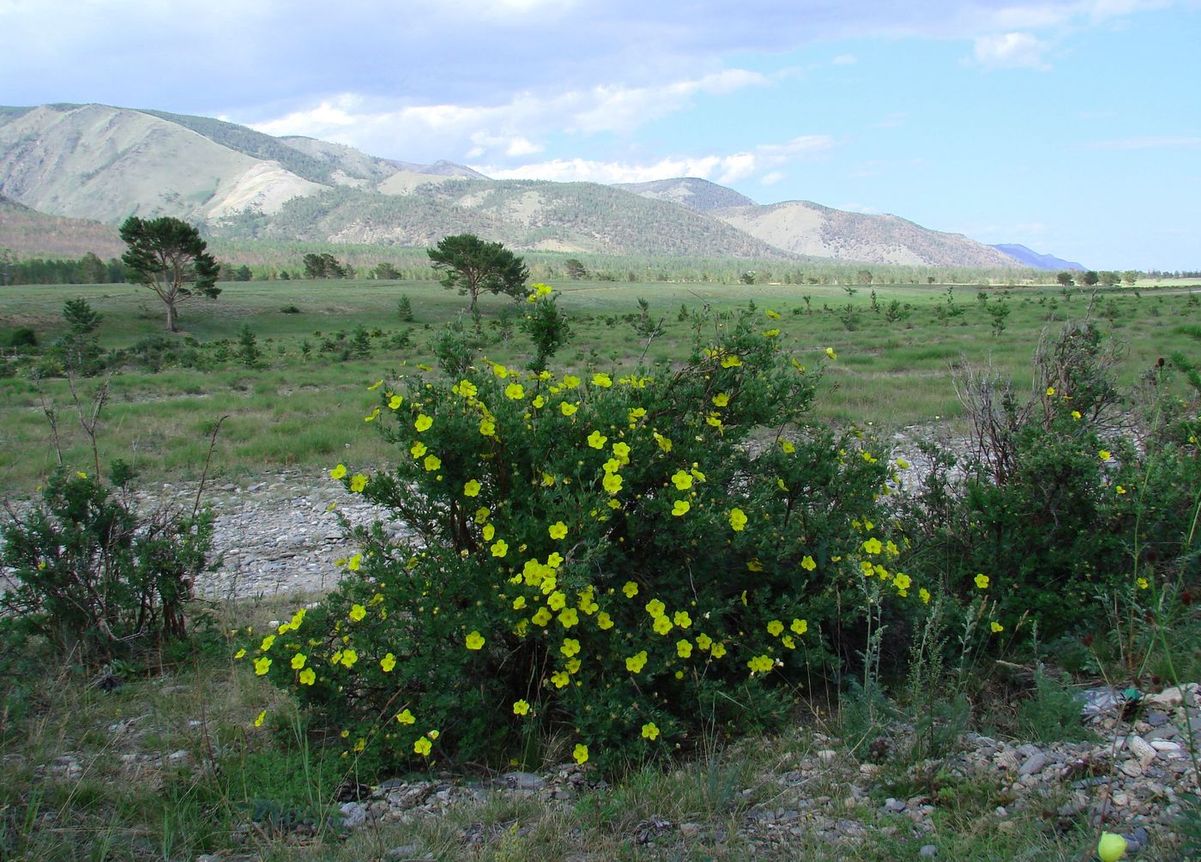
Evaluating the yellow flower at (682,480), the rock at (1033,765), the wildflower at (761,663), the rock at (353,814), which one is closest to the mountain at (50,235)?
the rock at (353,814)

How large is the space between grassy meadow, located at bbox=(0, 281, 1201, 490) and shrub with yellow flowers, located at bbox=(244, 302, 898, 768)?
25.4 inches

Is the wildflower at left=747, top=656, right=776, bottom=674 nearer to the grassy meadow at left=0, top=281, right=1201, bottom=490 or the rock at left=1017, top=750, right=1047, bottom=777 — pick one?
the rock at left=1017, top=750, right=1047, bottom=777

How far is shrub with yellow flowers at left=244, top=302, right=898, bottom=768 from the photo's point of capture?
3023mm

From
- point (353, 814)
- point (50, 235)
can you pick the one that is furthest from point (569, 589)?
point (50, 235)

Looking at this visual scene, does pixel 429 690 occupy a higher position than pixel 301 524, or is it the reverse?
pixel 429 690

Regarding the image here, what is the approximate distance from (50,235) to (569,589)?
644 ft

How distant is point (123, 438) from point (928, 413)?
12763 mm

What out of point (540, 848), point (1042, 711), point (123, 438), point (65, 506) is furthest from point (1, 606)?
point (123, 438)

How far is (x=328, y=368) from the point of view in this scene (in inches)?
930

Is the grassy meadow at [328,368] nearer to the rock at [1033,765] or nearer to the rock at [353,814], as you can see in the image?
the rock at [353,814]

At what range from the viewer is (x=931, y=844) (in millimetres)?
2219

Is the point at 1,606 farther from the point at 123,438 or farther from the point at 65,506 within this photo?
the point at 123,438

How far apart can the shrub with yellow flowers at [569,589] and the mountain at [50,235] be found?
6772 inches

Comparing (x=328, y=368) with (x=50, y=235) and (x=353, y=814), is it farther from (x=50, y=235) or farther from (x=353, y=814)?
(x=50, y=235)
